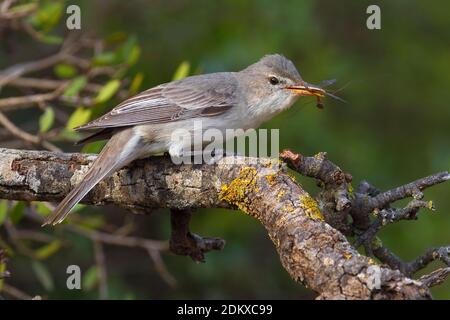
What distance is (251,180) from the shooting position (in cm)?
376

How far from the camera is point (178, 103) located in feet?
17.4

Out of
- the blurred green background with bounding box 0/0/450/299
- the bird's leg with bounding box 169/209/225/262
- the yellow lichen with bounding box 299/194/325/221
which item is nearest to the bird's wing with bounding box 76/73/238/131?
the bird's leg with bounding box 169/209/225/262

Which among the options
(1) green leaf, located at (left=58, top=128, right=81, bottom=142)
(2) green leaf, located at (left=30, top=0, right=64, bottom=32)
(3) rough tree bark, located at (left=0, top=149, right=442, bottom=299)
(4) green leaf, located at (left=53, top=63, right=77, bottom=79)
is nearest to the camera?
(3) rough tree bark, located at (left=0, top=149, right=442, bottom=299)

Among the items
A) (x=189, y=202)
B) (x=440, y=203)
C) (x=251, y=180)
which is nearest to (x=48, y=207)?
(x=189, y=202)

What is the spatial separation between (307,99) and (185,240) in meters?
2.52

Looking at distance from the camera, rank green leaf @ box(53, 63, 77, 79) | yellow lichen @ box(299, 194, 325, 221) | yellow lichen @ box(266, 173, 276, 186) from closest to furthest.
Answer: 1. yellow lichen @ box(299, 194, 325, 221)
2. yellow lichen @ box(266, 173, 276, 186)
3. green leaf @ box(53, 63, 77, 79)

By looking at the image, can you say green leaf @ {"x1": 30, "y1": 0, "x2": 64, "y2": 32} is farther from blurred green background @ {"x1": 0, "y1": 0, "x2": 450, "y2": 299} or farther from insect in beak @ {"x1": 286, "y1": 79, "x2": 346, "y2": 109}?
insect in beak @ {"x1": 286, "y1": 79, "x2": 346, "y2": 109}

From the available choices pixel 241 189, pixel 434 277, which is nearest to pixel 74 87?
pixel 241 189

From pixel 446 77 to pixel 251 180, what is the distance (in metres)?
4.02

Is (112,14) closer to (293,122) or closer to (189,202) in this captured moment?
(293,122)

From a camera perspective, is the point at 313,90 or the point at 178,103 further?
the point at 178,103

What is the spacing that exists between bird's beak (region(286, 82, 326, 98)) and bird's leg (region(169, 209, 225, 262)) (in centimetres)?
131

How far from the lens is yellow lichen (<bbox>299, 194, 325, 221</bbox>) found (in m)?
3.35

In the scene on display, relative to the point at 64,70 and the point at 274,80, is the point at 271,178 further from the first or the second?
the point at 64,70
